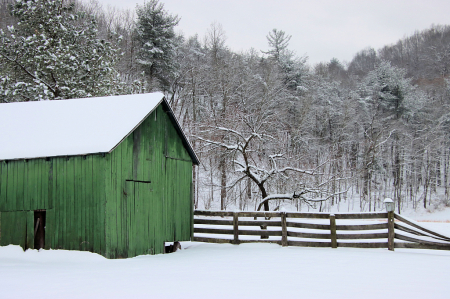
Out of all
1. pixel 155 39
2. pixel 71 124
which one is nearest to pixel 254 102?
pixel 155 39

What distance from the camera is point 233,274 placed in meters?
7.48

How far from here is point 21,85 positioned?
20453 mm

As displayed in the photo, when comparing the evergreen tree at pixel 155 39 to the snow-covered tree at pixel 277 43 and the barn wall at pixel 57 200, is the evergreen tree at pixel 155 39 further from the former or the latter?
the barn wall at pixel 57 200

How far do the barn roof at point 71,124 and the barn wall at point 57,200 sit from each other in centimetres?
29

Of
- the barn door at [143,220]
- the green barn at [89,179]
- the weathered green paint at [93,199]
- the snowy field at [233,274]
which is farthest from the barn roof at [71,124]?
the snowy field at [233,274]

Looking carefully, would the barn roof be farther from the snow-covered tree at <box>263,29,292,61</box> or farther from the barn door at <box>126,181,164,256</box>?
the snow-covered tree at <box>263,29,292,61</box>

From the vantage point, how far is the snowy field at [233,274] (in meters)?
6.00

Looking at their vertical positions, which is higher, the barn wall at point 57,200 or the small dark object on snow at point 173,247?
the barn wall at point 57,200

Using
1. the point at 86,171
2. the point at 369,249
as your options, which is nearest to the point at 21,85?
the point at 86,171

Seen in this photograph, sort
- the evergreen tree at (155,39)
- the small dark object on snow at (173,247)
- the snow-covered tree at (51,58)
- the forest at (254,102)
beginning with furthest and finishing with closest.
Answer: the evergreen tree at (155,39) → the snow-covered tree at (51,58) → the forest at (254,102) → the small dark object on snow at (173,247)

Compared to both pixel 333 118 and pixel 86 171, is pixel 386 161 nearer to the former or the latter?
pixel 333 118

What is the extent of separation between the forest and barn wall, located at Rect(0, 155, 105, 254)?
876 cm

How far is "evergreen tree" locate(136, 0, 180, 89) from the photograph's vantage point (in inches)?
1180

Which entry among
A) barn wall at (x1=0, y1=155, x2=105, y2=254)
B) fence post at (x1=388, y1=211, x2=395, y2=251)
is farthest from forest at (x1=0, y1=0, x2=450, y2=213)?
barn wall at (x1=0, y1=155, x2=105, y2=254)
